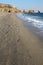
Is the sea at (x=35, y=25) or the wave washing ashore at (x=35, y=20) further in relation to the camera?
the wave washing ashore at (x=35, y=20)

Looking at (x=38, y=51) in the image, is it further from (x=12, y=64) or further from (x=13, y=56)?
(x=12, y=64)

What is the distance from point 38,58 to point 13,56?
1020mm

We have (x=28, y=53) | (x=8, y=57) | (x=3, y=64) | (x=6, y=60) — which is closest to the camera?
(x=3, y=64)

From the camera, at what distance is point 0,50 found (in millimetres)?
8117

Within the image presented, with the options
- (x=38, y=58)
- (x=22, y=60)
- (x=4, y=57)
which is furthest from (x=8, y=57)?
(x=38, y=58)

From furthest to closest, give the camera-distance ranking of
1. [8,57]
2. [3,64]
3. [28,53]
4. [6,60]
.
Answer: [28,53] < [8,57] < [6,60] < [3,64]

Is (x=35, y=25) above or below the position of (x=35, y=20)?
above

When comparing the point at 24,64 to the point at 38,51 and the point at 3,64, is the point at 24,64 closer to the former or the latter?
the point at 3,64

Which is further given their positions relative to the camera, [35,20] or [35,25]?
[35,20]

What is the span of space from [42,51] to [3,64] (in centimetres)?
257

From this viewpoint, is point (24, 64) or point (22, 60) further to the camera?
point (22, 60)

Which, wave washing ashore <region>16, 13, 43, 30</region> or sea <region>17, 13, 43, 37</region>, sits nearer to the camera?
sea <region>17, 13, 43, 37</region>

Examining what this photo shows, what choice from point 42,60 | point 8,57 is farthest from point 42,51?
point 8,57

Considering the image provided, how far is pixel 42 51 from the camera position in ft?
26.9
